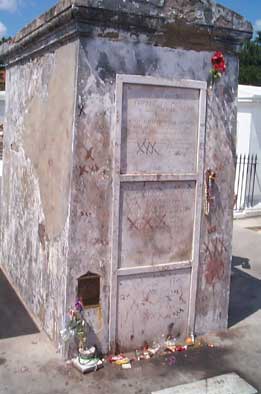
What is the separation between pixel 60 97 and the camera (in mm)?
4512

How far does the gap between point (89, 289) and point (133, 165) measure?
1.16m

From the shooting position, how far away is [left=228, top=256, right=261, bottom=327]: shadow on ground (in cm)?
570

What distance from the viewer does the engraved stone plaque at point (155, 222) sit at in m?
4.52

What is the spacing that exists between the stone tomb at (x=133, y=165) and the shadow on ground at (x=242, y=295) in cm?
54

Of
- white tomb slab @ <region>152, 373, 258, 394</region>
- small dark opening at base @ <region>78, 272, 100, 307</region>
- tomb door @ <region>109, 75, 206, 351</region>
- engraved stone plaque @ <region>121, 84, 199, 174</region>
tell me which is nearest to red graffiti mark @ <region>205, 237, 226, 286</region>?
tomb door @ <region>109, 75, 206, 351</region>

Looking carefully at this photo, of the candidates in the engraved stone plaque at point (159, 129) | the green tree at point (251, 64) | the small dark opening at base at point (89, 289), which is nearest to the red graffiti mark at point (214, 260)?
the engraved stone plaque at point (159, 129)

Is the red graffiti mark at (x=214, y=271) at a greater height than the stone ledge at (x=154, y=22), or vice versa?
the stone ledge at (x=154, y=22)

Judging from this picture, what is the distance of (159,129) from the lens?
455cm

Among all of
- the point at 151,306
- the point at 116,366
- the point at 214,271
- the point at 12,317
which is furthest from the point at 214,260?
the point at 12,317

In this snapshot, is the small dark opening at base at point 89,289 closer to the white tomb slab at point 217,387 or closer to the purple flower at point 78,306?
the purple flower at point 78,306

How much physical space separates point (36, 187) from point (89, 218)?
115 centimetres

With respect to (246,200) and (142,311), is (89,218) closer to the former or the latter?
(142,311)

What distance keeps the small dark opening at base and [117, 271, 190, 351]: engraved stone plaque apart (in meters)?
0.22

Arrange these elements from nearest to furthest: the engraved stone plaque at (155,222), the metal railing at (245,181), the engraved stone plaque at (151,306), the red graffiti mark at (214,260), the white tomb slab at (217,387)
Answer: the white tomb slab at (217,387)
the engraved stone plaque at (155,222)
the engraved stone plaque at (151,306)
the red graffiti mark at (214,260)
the metal railing at (245,181)
